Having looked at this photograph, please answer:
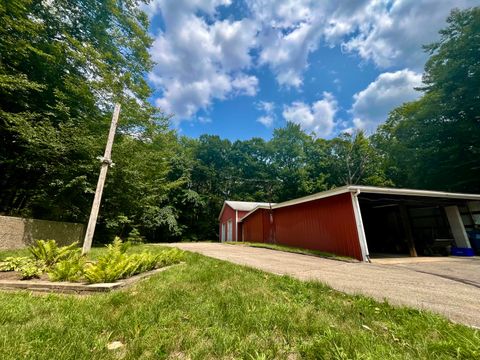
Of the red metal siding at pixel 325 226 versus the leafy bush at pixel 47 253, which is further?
the red metal siding at pixel 325 226

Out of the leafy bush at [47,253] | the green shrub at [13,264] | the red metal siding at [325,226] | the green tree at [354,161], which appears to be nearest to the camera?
the green shrub at [13,264]

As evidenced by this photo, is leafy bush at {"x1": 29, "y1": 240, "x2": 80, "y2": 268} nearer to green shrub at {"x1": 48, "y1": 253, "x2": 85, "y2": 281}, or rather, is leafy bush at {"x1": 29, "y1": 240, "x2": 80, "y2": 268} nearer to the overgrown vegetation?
the overgrown vegetation

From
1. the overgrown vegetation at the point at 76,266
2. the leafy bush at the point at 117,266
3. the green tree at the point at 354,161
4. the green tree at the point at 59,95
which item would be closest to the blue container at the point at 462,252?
the leafy bush at the point at 117,266

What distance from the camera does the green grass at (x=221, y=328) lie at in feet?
5.34

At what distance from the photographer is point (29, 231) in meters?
7.86

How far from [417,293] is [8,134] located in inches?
531

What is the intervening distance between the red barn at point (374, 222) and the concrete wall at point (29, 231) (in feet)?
35.4

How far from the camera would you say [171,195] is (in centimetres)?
2820

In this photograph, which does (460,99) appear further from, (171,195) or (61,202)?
(171,195)

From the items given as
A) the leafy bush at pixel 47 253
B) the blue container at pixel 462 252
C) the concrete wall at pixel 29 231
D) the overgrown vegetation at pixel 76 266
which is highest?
the concrete wall at pixel 29 231

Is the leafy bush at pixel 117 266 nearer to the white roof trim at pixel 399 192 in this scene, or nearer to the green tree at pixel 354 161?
the white roof trim at pixel 399 192

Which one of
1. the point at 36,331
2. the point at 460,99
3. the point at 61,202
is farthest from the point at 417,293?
the point at 460,99

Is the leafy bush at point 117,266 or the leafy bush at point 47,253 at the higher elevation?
the leafy bush at point 47,253

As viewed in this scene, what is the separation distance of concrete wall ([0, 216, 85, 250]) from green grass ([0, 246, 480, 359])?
6.49 metres
